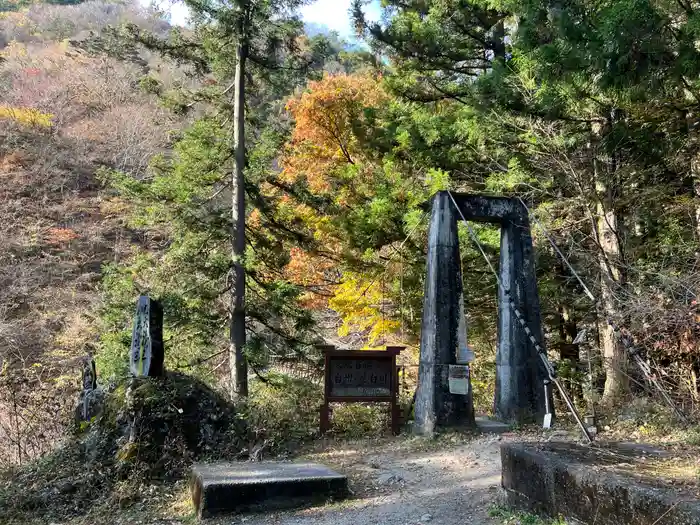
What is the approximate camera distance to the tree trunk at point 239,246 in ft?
32.4

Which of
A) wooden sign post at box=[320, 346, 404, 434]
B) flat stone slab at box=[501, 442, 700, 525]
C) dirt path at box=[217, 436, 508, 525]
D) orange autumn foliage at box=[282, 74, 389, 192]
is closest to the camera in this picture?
flat stone slab at box=[501, 442, 700, 525]

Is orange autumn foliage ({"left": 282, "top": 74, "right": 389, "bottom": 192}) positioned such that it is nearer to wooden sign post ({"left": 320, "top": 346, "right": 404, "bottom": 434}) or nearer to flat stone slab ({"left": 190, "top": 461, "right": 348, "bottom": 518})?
wooden sign post ({"left": 320, "top": 346, "right": 404, "bottom": 434})

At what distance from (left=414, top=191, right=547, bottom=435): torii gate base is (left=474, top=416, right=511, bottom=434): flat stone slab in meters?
0.15

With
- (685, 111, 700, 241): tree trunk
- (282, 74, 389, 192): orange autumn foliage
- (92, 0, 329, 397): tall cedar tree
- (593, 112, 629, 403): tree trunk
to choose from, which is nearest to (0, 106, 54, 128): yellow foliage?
(282, 74, 389, 192): orange autumn foliage

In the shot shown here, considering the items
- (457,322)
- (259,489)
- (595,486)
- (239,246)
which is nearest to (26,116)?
(239,246)

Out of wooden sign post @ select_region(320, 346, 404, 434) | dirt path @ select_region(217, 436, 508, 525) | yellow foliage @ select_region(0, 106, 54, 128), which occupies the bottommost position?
dirt path @ select_region(217, 436, 508, 525)

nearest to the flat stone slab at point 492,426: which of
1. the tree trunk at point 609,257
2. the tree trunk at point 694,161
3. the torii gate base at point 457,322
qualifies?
the torii gate base at point 457,322

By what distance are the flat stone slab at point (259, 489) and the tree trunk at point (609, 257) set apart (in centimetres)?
593

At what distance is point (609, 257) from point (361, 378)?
4.85m

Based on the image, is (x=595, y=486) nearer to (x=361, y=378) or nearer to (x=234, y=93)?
(x=361, y=378)

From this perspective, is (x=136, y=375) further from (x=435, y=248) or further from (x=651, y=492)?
(x=651, y=492)

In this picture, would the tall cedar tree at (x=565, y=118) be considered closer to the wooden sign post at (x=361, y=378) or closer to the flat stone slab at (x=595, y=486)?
the wooden sign post at (x=361, y=378)

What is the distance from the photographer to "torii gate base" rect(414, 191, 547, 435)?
27.6ft

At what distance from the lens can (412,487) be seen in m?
5.86
